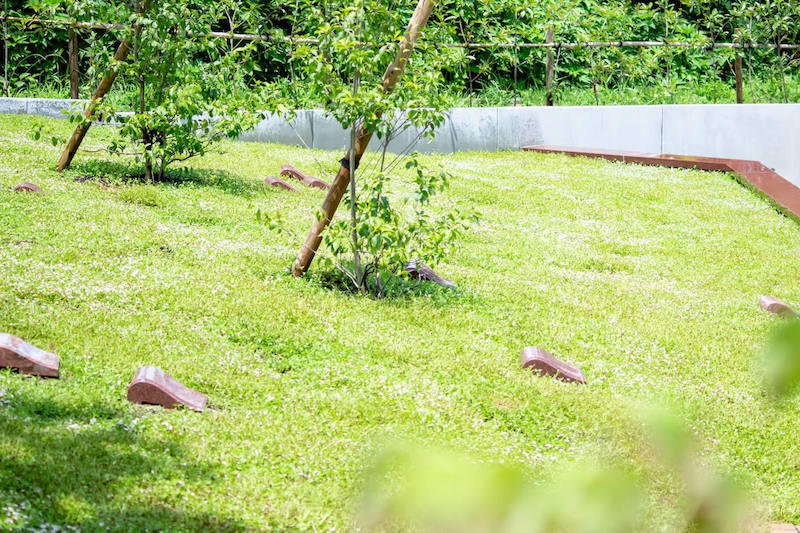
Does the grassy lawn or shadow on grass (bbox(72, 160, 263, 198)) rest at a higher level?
shadow on grass (bbox(72, 160, 263, 198))

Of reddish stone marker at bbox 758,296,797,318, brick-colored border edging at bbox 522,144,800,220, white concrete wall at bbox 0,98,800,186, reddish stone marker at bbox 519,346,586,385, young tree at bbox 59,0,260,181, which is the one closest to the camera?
reddish stone marker at bbox 519,346,586,385

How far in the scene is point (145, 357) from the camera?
14.8 ft

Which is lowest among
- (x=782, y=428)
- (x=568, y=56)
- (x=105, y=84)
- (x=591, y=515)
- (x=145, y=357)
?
(x=782, y=428)

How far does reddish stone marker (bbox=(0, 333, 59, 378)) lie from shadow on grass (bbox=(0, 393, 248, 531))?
0.95 ft

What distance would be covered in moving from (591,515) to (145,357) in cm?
428

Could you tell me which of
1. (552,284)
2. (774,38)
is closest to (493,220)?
(552,284)

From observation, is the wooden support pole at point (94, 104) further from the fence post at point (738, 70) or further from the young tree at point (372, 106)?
the fence post at point (738, 70)

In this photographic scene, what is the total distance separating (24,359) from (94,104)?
16.8 feet

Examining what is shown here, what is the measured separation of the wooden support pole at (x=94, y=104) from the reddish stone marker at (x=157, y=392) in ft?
17.1

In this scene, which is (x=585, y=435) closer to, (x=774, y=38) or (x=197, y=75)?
(x=197, y=75)

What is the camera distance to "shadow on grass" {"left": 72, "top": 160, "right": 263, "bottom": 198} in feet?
29.0

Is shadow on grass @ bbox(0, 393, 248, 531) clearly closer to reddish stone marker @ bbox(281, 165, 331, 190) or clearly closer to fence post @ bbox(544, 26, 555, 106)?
reddish stone marker @ bbox(281, 165, 331, 190)

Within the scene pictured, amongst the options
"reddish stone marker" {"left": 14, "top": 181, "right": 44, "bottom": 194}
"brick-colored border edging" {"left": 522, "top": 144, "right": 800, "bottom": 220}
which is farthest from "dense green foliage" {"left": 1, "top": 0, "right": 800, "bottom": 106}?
"reddish stone marker" {"left": 14, "top": 181, "right": 44, "bottom": 194}

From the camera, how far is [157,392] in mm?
3986
